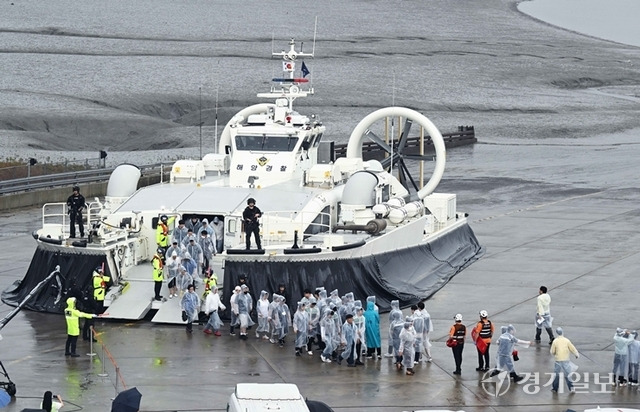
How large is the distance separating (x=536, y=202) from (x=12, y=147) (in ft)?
75.2

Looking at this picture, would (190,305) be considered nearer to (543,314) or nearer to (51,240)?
(51,240)

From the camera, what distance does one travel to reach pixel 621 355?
18672 millimetres

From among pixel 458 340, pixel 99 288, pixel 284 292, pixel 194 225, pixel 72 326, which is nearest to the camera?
pixel 458 340

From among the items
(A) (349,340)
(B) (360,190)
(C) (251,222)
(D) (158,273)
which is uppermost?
(B) (360,190)

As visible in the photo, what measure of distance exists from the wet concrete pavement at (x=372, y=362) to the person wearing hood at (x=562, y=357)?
22cm

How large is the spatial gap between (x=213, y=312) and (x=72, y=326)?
8.71ft

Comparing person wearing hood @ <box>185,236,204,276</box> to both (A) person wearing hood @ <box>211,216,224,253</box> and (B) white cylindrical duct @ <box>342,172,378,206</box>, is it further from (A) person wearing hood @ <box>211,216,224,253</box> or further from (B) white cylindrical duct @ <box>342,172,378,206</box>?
(B) white cylindrical duct @ <box>342,172,378,206</box>

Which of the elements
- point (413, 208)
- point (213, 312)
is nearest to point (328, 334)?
point (213, 312)

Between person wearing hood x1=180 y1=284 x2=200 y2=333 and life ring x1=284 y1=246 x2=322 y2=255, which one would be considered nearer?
person wearing hood x1=180 y1=284 x2=200 y2=333

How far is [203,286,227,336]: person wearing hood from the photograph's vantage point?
21.5 m

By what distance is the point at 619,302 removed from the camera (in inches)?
972

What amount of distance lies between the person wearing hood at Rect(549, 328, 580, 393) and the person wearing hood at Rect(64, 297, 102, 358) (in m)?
7.22

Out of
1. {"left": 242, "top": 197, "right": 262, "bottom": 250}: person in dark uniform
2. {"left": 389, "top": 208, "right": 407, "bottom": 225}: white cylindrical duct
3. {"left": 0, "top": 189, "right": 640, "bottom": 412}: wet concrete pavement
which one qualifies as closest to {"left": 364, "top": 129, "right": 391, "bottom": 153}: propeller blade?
{"left": 0, "top": 189, "right": 640, "bottom": 412}: wet concrete pavement

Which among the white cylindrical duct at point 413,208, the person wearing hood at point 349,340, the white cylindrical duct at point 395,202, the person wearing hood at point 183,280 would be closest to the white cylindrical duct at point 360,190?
the white cylindrical duct at point 395,202
